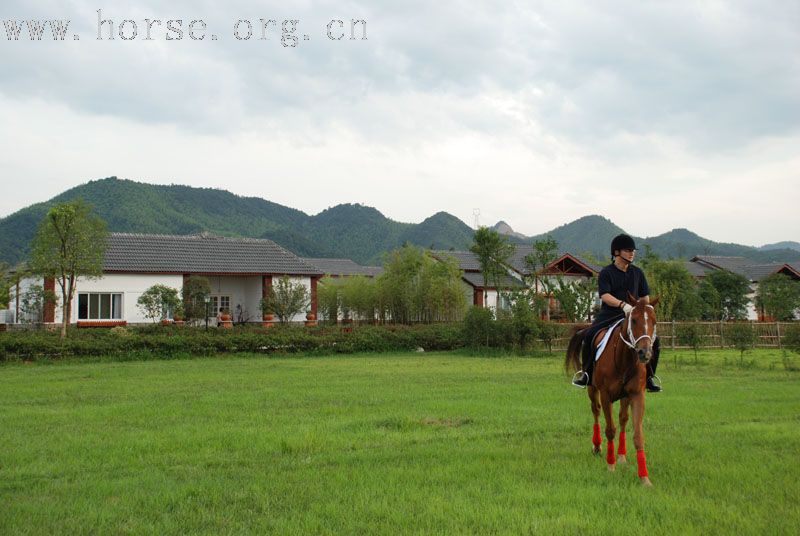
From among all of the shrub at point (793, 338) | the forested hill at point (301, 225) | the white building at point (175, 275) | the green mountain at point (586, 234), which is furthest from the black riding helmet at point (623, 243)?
the green mountain at point (586, 234)

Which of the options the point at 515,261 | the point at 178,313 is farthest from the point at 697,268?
the point at 178,313

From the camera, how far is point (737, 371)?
Answer: 18.6 m

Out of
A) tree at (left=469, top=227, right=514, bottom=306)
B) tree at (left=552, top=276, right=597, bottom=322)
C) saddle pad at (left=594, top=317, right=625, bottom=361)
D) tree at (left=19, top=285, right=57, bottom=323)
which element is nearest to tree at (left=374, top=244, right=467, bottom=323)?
tree at (left=469, top=227, right=514, bottom=306)

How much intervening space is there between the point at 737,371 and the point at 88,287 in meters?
28.7

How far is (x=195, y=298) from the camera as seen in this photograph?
3431 centimetres

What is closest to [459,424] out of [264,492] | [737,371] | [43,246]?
[264,492]

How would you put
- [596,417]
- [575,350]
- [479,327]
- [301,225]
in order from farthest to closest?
[301,225] → [479,327] → [575,350] → [596,417]

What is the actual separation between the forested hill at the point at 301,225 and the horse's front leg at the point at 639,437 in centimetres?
8502

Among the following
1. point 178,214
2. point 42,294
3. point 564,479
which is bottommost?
point 564,479

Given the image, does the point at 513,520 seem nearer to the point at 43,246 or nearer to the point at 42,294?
the point at 43,246

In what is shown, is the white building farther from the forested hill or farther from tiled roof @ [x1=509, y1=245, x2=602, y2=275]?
the forested hill

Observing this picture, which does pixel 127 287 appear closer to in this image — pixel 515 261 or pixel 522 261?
pixel 515 261

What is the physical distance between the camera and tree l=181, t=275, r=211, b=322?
34.1 meters

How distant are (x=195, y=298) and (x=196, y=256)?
19.2 feet
